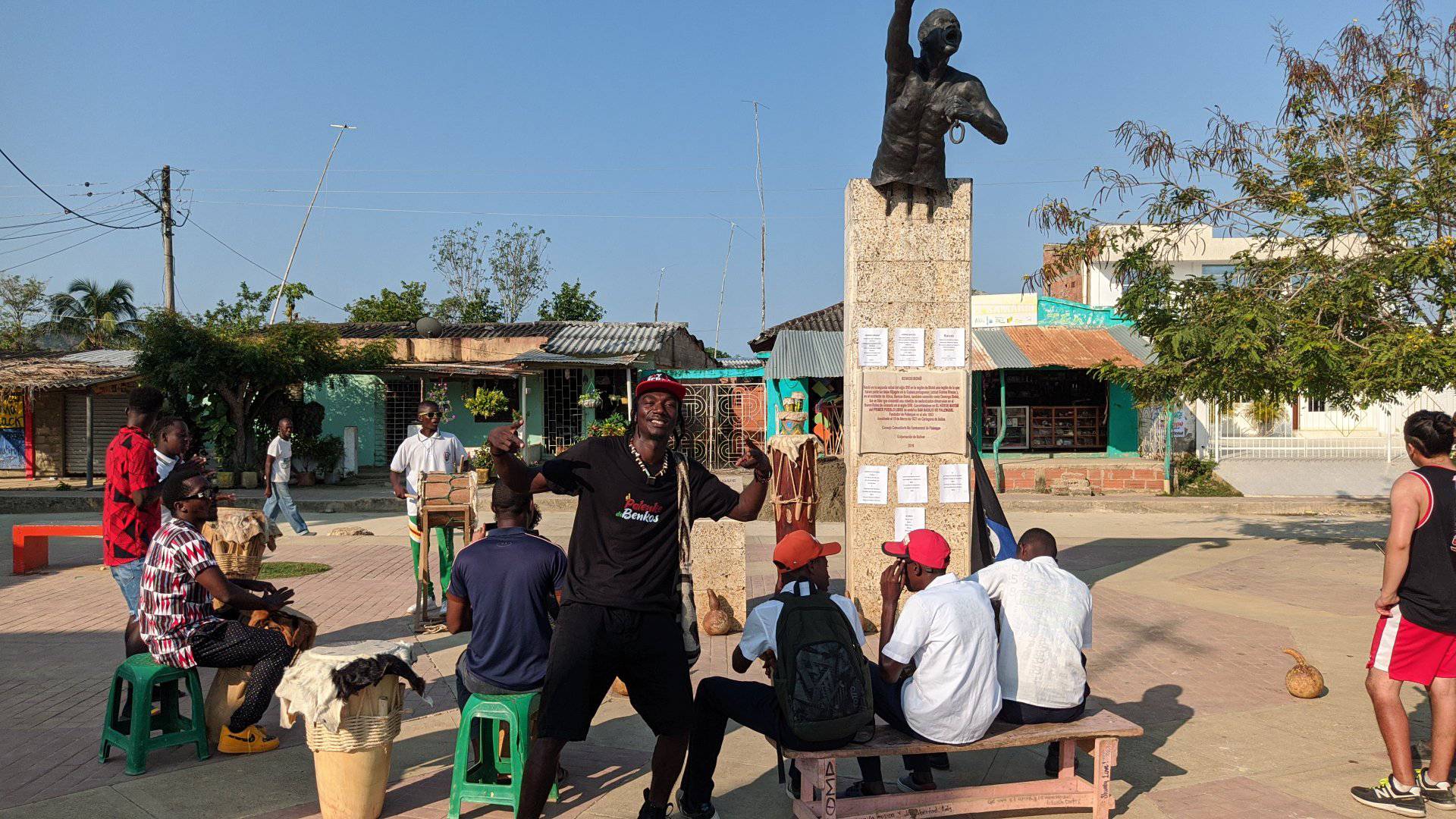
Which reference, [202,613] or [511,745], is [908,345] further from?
[202,613]

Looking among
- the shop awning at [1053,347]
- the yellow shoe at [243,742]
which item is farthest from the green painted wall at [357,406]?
the yellow shoe at [243,742]

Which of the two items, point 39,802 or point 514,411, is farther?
point 514,411

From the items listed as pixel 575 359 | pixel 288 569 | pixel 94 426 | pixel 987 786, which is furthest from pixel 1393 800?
pixel 94 426

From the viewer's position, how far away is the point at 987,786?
4.27m

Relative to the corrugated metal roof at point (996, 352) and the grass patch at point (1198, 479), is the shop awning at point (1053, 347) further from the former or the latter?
the grass patch at point (1198, 479)

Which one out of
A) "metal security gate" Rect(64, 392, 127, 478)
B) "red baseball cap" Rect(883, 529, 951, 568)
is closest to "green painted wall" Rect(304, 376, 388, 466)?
"metal security gate" Rect(64, 392, 127, 478)

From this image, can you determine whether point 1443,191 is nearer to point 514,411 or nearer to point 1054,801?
point 1054,801

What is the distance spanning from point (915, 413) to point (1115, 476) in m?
13.8

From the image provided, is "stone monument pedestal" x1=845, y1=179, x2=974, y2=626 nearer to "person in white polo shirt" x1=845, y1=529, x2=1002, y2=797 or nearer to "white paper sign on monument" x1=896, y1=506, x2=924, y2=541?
"white paper sign on monument" x1=896, y1=506, x2=924, y2=541

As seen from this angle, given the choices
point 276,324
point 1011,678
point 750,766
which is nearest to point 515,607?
point 750,766

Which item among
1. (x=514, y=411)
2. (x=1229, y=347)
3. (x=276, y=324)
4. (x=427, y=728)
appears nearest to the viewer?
(x=427, y=728)

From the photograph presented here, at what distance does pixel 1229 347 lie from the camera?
31.6ft

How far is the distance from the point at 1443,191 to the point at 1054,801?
28.0 feet

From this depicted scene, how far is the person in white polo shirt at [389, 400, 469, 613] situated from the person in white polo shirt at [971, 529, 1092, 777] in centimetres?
523
